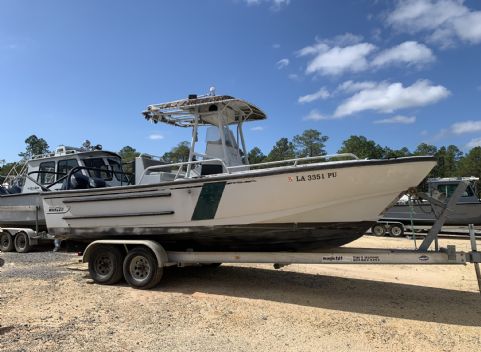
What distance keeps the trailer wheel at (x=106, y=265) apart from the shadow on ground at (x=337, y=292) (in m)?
0.85

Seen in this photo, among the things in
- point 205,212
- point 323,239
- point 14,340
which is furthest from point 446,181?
point 14,340

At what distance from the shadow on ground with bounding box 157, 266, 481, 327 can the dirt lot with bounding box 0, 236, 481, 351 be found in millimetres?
16

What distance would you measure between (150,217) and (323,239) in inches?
115

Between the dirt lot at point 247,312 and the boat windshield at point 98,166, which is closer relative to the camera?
the dirt lot at point 247,312

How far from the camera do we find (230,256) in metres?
6.67

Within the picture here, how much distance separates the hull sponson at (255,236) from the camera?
20.3 ft

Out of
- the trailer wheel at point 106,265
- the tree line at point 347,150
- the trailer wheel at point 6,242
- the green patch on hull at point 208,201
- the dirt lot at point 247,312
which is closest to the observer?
the dirt lot at point 247,312

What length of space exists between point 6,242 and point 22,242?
853mm

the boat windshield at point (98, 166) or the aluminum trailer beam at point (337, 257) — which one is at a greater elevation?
the boat windshield at point (98, 166)

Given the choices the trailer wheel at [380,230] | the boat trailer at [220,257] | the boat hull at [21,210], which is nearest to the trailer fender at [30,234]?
the boat hull at [21,210]

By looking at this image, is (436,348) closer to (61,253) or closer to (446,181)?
(61,253)

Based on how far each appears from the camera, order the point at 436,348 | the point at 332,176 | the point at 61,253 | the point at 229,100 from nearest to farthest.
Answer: the point at 436,348 → the point at 332,176 → the point at 229,100 → the point at 61,253

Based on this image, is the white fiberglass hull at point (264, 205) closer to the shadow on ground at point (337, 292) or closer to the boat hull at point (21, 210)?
the shadow on ground at point (337, 292)

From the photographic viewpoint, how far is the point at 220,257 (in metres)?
6.75
